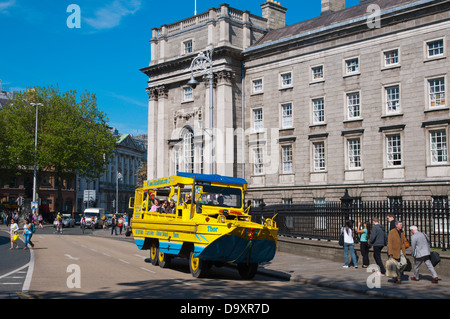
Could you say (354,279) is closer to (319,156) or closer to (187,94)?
(319,156)

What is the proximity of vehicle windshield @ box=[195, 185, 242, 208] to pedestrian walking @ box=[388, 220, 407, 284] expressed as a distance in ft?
17.9

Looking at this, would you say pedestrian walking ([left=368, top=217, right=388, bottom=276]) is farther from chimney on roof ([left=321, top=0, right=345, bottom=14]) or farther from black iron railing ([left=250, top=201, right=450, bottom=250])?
chimney on roof ([left=321, top=0, right=345, bottom=14])

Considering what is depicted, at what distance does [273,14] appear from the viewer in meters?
55.8

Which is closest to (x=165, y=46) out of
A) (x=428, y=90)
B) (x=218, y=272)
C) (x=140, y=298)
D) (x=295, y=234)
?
(x=428, y=90)

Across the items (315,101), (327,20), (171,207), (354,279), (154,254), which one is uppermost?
(327,20)

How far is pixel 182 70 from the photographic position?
175 ft

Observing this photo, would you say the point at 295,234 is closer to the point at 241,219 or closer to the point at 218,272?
the point at 218,272

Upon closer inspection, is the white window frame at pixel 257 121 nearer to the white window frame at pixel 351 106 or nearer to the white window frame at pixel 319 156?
the white window frame at pixel 319 156

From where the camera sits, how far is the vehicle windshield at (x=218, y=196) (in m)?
18.6

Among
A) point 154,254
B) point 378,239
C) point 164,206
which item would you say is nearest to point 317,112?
point 154,254

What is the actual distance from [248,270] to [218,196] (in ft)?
9.34

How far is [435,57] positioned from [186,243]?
25.3m

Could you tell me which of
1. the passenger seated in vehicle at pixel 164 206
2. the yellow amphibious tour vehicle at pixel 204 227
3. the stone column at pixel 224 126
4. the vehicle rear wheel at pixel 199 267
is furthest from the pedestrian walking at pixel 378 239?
the stone column at pixel 224 126
